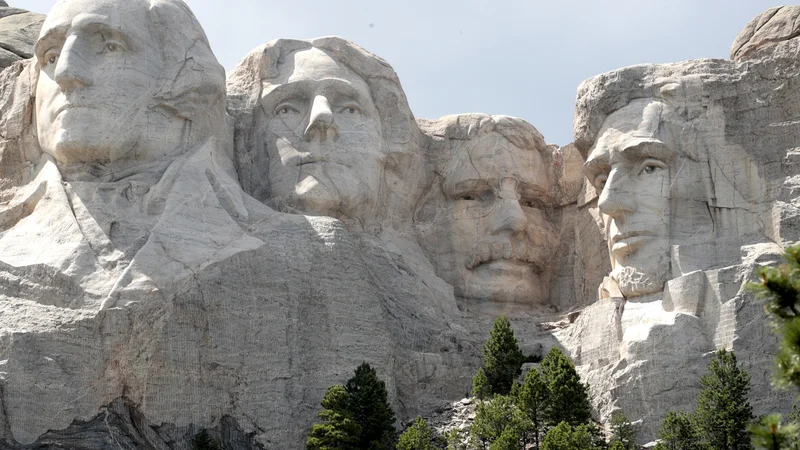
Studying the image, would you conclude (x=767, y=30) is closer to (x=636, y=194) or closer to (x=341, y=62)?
(x=636, y=194)

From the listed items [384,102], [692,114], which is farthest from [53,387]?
[692,114]

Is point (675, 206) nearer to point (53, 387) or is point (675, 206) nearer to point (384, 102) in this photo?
point (384, 102)

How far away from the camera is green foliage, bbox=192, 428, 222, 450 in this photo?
26.9m

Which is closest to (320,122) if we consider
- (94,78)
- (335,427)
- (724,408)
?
(94,78)

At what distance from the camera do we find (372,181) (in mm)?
33125

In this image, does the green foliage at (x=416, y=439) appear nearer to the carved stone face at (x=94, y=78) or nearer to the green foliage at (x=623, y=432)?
the green foliage at (x=623, y=432)

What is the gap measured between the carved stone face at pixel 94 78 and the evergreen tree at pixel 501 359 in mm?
6934

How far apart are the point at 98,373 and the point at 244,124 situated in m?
7.80

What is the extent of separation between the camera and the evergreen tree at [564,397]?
27.4 m

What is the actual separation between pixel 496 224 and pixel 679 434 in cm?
867

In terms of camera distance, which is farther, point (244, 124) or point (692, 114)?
point (244, 124)

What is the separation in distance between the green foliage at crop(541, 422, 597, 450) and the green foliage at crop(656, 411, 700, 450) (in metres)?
1.22

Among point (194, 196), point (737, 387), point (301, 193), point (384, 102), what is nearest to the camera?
point (737, 387)

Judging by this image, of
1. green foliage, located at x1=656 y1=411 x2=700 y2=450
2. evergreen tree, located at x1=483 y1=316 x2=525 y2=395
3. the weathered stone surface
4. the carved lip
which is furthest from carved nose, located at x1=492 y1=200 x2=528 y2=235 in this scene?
green foliage, located at x1=656 y1=411 x2=700 y2=450
